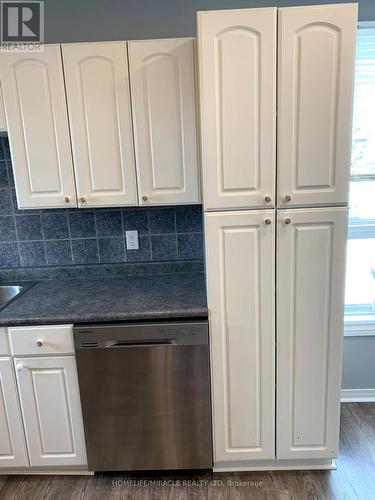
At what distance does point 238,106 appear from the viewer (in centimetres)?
141

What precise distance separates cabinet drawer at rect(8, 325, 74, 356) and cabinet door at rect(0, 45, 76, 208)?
63 centimetres

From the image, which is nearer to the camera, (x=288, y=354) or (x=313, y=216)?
(x=313, y=216)

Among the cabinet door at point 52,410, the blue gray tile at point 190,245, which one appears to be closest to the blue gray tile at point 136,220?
the blue gray tile at point 190,245

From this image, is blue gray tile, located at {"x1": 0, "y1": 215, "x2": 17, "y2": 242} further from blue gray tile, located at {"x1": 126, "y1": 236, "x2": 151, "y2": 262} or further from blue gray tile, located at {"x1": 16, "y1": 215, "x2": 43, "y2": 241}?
blue gray tile, located at {"x1": 126, "y1": 236, "x2": 151, "y2": 262}

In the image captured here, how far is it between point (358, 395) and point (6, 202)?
255cm

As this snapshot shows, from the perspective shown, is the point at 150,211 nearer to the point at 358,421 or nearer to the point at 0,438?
the point at 0,438

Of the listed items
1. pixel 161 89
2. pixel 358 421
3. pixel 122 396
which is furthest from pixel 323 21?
pixel 358 421

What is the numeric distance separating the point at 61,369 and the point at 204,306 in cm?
74

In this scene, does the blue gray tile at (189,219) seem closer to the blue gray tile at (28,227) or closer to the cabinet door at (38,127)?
the cabinet door at (38,127)

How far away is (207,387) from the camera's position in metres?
1.64

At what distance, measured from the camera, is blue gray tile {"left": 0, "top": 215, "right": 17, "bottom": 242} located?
6.94 ft

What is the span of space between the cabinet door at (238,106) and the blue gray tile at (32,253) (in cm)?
120

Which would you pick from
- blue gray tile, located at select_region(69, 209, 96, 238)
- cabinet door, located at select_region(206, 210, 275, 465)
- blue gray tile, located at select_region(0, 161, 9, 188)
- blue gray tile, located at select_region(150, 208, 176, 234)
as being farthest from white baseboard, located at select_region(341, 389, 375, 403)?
blue gray tile, located at select_region(0, 161, 9, 188)

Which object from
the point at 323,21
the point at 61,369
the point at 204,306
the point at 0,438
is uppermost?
the point at 323,21
